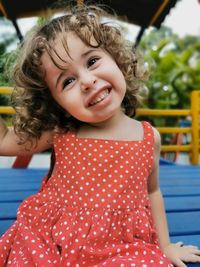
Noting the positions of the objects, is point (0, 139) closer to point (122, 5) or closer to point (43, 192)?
point (43, 192)

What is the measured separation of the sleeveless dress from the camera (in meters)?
0.65

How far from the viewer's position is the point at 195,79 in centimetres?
443

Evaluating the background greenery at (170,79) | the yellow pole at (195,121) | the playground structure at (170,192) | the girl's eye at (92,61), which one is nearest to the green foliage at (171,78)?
the background greenery at (170,79)

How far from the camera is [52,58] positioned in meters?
0.71

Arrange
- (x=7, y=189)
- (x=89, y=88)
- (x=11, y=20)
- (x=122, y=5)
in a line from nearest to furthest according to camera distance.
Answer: (x=89, y=88)
(x=7, y=189)
(x=11, y=20)
(x=122, y=5)

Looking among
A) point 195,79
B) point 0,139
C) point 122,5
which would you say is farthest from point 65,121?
point 195,79

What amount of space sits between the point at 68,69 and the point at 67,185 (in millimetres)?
215

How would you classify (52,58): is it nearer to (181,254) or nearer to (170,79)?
(181,254)

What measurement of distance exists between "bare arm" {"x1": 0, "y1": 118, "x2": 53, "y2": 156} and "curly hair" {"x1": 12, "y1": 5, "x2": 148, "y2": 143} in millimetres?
12

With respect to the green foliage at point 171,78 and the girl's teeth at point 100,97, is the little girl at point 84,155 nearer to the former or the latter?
the girl's teeth at point 100,97

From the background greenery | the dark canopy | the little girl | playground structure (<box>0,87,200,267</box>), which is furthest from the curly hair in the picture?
the background greenery

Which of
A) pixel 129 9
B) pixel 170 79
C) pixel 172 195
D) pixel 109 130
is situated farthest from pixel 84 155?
pixel 170 79

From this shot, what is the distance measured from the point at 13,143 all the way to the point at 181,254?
0.39m

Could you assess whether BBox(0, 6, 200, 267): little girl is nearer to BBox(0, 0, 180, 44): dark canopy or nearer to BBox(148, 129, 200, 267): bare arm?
BBox(148, 129, 200, 267): bare arm
